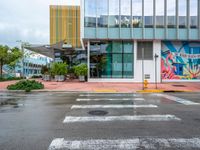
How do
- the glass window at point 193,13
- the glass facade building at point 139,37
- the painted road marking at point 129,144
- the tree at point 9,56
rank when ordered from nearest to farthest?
the painted road marking at point 129,144 → the glass facade building at point 139,37 → the glass window at point 193,13 → the tree at point 9,56

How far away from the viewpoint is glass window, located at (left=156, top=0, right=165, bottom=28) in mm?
26141

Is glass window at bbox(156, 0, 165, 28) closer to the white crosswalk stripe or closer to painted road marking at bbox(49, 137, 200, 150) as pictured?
the white crosswalk stripe

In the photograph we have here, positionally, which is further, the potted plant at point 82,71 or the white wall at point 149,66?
the white wall at point 149,66

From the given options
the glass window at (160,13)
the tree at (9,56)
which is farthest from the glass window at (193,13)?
the tree at (9,56)

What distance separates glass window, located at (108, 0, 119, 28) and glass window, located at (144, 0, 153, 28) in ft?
11.6

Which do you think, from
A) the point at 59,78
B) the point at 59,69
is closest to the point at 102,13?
the point at 59,69

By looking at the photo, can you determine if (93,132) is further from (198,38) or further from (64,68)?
(198,38)

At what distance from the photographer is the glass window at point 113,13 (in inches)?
1021

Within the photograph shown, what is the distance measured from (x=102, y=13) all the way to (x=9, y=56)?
58.9 feet

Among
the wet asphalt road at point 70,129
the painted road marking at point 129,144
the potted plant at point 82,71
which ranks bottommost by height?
the painted road marking at point 129,144

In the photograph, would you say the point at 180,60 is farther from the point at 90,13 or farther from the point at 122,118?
the point at 122,118

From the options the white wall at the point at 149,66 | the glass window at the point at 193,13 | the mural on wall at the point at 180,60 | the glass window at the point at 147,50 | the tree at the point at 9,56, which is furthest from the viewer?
the tree at the point at 9,56

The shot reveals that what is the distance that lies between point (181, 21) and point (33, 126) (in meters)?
24.8

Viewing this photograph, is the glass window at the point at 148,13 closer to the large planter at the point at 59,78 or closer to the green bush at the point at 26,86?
the large planter at the point at 59,78
